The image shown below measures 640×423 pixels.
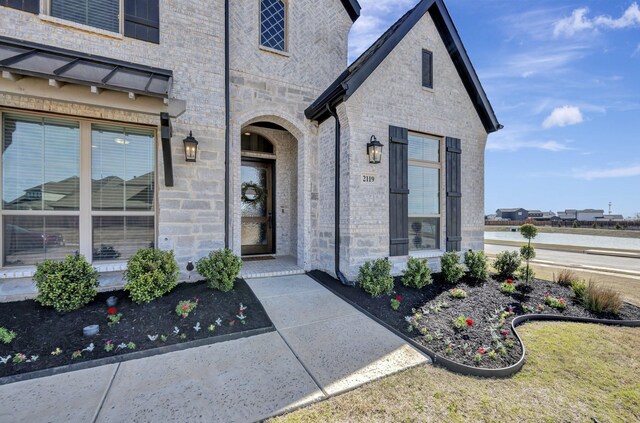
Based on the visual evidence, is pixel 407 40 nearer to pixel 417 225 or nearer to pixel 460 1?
pixel 460 1

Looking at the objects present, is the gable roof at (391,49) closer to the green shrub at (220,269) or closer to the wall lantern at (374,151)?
the wall lantern at (374,151)

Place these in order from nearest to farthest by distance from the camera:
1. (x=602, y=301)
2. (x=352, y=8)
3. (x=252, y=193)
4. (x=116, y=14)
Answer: (x=116, y=14) → (x=602, y=301) → (x=352, y=8) → (x=252, y=193)

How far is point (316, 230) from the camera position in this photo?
635 centimetres

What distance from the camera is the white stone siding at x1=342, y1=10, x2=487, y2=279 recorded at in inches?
212

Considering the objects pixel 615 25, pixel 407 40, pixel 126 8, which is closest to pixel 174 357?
pixel 126 8

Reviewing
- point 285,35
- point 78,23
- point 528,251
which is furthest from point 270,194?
point 528,251

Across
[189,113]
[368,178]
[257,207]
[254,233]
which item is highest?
[189,113]

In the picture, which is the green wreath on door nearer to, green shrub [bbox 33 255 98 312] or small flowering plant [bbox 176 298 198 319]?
small flowering plant [bbox 176 298 198 319]

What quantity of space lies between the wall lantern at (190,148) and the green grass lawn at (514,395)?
14.1ft

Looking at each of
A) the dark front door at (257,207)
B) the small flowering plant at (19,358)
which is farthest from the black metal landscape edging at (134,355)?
the dark front door at (257,207)

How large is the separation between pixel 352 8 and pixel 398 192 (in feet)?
16.5

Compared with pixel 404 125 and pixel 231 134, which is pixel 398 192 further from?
pixel 231 134

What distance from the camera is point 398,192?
5.74 metres

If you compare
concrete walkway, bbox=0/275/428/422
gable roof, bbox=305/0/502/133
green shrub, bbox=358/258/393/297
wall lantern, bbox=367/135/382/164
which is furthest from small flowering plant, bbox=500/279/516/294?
gable roof, bbox=305/0/502/133
